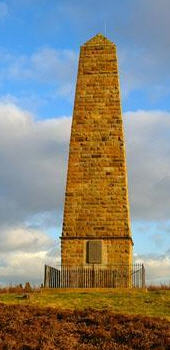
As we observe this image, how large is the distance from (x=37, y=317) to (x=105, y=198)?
1425 centimetres

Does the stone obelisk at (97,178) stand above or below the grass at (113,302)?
above

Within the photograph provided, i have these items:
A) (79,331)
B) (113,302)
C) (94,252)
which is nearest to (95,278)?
(94,252)

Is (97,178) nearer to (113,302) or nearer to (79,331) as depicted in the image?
(113,302)

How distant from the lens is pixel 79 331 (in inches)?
599

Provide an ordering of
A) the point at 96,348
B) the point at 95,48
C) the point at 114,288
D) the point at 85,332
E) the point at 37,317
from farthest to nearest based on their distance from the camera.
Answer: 1. the point at 95,48
2. the point at 114,288
3. the point at 37,317
4. the point at 85,332
5. the point at 96,348

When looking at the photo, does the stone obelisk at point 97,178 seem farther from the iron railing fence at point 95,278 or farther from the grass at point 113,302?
the grass at point 113,302

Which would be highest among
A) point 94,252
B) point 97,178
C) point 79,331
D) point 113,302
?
point 97,178

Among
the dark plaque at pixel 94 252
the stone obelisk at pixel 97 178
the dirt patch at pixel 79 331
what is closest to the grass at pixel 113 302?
the dirt patch at pixel 79 331

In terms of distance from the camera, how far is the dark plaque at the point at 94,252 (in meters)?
30.0

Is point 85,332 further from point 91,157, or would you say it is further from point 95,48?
point 95,48

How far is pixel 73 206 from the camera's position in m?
30.8

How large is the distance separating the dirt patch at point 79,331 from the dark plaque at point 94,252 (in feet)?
38.7

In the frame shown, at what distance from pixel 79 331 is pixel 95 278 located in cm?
1436

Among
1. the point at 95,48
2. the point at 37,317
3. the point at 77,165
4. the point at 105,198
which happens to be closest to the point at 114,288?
the point at 105,198
